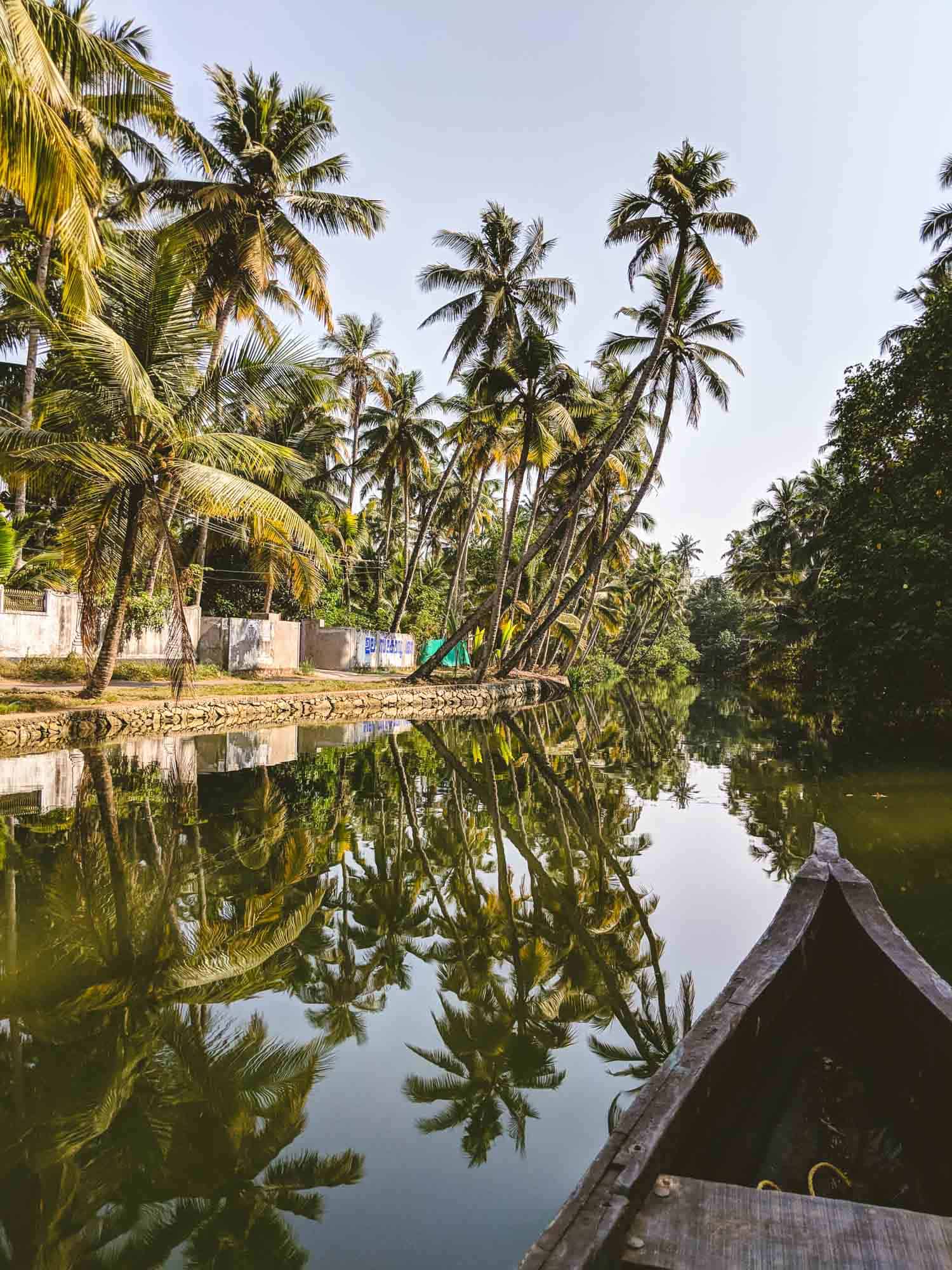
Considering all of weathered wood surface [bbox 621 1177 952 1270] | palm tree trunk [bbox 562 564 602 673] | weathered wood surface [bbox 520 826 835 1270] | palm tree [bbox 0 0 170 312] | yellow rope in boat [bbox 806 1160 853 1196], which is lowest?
yellow rope in boat [bbox 806 1160 853 1196]

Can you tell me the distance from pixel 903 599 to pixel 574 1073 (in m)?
14.2

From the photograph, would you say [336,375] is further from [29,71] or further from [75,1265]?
[75,1265]

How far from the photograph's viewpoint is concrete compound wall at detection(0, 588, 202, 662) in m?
18.1

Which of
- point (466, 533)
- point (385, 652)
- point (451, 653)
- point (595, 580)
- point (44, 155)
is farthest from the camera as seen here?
point (451, 653)

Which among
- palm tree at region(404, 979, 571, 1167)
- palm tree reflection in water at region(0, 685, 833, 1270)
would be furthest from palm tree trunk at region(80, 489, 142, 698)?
palm tree at region(404, 979, 571, 1167)

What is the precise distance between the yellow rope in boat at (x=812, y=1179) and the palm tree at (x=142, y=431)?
12.0 m

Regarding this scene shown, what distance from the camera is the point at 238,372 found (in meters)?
13.7

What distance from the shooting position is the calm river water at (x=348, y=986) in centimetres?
271

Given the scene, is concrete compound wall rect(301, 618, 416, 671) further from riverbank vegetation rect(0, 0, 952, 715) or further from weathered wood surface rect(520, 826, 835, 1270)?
weathered wood surface rect(520, 826, 835, 1270)

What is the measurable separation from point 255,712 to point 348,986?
14264 millimetres

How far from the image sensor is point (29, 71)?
629 centimetres

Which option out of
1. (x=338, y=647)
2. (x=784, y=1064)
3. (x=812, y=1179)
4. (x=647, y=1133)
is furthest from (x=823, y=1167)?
(x=338, y=647)

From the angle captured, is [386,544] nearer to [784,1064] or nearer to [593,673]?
[593,673]

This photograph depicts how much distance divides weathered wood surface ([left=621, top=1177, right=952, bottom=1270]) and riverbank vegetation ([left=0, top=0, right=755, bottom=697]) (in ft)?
26.4
